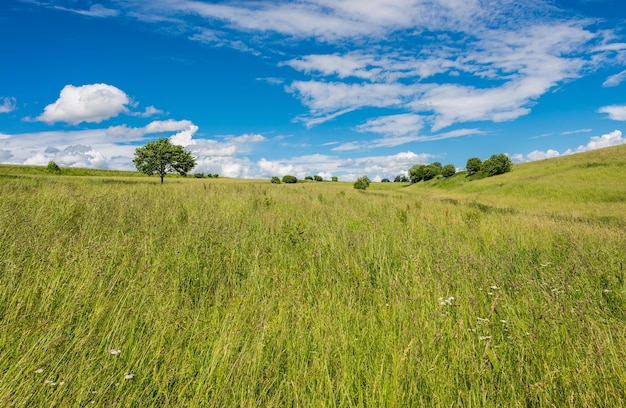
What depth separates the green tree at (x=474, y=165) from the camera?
180 ft

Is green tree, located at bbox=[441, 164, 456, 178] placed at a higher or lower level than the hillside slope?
higher

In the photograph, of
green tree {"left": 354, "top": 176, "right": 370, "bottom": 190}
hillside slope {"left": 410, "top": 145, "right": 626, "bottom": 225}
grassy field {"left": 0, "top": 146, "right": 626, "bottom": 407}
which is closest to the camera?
grassy field {"left": 0, "top": 146, "right": 626, "bottom": 407}

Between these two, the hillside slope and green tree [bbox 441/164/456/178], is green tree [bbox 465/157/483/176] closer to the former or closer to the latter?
green tree [bbox 441/164/456/178]

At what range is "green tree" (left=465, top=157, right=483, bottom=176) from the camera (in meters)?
54.9

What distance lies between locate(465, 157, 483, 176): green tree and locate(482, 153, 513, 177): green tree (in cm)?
232

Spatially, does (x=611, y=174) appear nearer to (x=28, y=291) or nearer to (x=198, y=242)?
(x=198, y=242)

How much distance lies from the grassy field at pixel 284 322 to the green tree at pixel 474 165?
182 feet

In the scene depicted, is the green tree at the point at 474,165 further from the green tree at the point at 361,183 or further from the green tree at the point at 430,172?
the green tree at the point at 361,183

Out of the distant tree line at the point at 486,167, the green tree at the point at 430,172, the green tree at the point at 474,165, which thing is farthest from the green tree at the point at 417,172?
the green tree at the point at 474,165

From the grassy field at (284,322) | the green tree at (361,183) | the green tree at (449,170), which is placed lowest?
the grassy field at (284,322)

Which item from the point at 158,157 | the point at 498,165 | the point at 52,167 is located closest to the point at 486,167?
the point at 498,165

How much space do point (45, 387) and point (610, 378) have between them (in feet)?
12.9

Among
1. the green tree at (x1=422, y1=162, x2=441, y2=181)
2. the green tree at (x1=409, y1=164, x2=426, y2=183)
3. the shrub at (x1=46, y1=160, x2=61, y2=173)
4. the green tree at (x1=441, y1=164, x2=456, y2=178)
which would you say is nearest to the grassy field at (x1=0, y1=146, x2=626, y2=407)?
the green tree at (x1=441, y1=164, x2=456, y2=178)

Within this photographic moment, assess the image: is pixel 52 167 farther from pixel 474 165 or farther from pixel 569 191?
pixel 474 165
